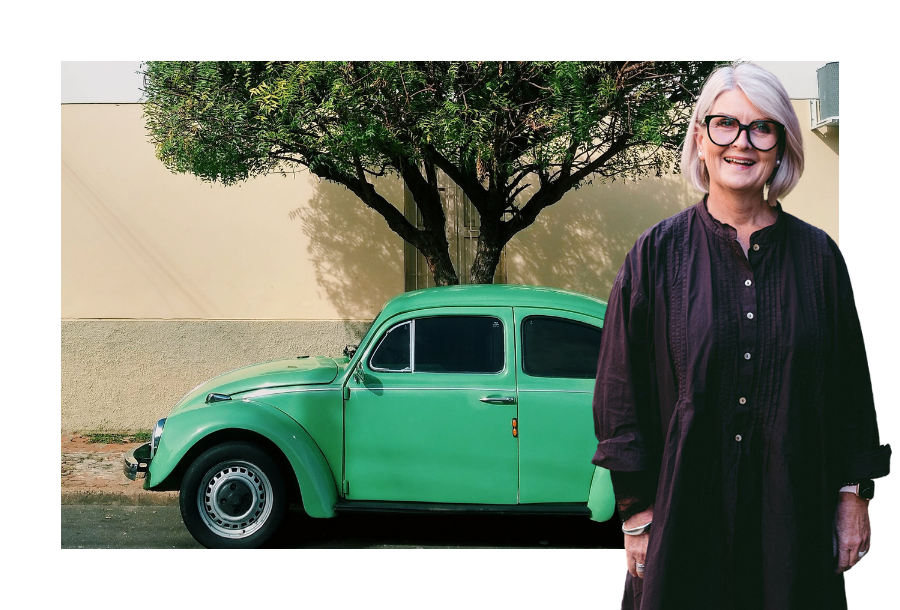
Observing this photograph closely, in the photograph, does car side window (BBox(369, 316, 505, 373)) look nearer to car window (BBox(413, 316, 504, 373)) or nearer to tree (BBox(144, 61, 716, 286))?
car window (BBox(413, 316, 504, 373))

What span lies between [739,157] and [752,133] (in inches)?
3.7

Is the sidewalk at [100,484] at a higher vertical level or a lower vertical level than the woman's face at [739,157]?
lower

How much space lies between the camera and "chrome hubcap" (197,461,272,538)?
536 cm

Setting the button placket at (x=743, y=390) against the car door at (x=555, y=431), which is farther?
the car door at (x=555, y=431)

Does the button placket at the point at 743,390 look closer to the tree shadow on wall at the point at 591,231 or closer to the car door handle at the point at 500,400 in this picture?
the car door handle at the point at 500,400

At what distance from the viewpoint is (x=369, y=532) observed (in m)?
6.01

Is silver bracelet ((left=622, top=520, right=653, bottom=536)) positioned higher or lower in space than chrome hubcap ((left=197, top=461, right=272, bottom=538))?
higher

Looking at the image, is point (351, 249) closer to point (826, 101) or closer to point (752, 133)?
point (826, 101)

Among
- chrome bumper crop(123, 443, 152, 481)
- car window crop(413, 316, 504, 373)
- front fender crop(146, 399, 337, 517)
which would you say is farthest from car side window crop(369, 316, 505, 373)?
chrome bumper crop(123, 443, 152, 481)

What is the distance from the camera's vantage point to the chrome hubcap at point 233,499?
5363 mm

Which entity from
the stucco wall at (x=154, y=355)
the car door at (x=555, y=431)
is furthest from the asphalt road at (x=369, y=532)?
the stucco wall at (x=154, y=355)

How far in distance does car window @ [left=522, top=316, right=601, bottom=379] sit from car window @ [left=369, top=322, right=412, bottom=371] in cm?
80

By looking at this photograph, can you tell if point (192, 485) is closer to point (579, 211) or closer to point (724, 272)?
point (724, 272)
